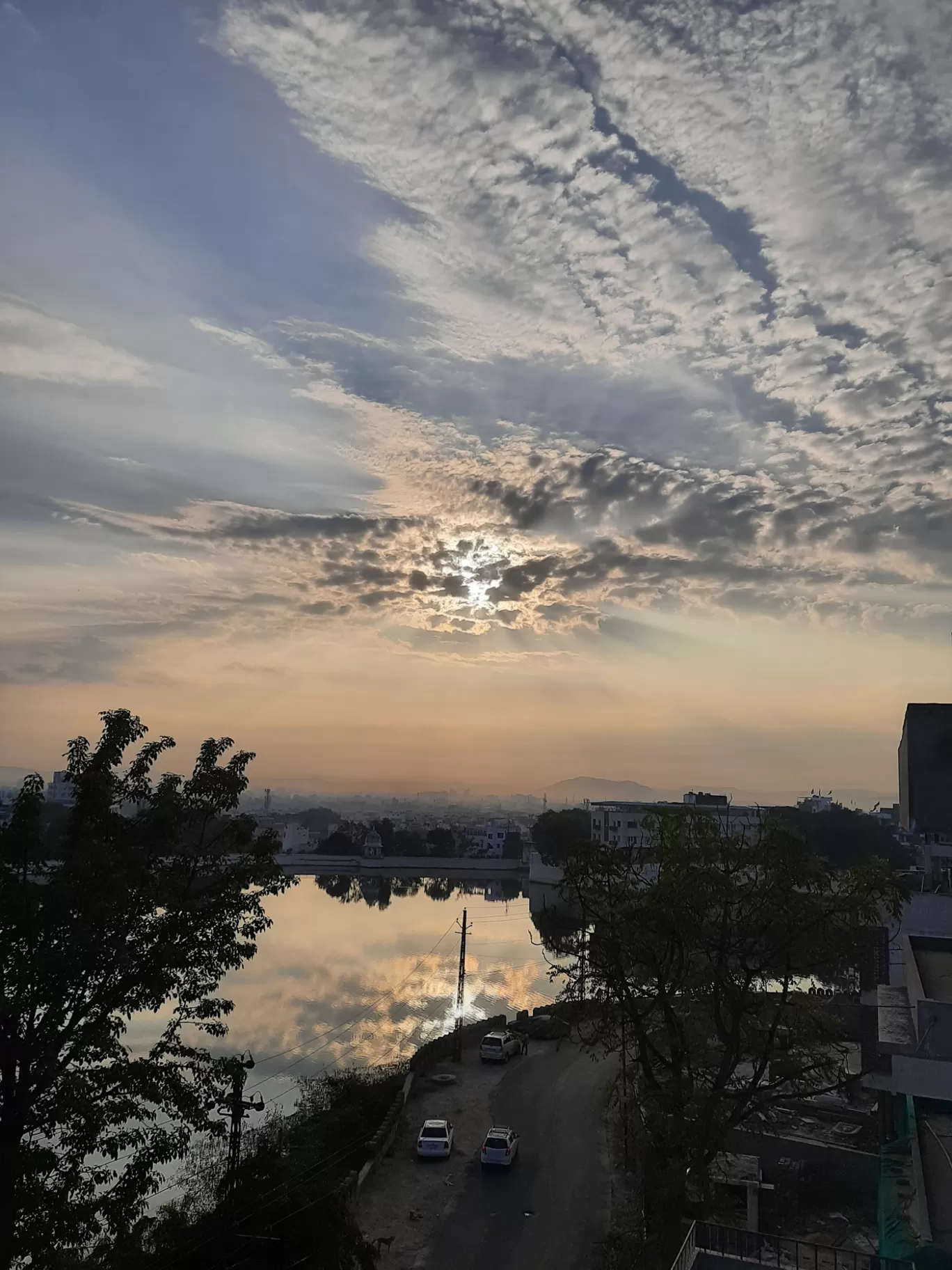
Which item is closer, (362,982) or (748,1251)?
(748,1251)

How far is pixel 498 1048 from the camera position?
96.5ft

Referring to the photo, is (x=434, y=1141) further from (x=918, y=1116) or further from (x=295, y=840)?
(x=295, y=840)

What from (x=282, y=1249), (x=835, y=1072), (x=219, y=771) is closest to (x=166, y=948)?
(x=219, y=771)

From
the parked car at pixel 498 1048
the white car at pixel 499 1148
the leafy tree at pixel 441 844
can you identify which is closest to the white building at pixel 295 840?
the leafy tree at pixel 441 844

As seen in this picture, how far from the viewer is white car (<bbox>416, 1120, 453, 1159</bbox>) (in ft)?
66.2

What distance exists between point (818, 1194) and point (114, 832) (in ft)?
50.7

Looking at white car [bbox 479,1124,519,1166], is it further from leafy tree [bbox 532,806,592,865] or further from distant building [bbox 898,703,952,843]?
leafy tree [bbox 532,806,592,865]

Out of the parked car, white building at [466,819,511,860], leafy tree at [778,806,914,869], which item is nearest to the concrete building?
the parked car

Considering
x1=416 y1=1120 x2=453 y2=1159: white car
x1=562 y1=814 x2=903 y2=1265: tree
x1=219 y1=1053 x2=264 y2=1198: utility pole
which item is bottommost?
x1=416 y1=1120 x2=453 y2=1159: white car

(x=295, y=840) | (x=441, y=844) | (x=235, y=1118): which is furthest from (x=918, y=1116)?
(x=295, y=840)

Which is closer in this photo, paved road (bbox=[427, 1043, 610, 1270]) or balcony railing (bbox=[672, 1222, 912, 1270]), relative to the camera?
balcony railing (bbox=[672, 1222, 912, 1270])

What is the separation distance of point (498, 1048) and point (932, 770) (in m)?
16.4

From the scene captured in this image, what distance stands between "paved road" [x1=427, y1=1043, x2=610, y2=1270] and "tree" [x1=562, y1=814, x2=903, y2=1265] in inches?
185

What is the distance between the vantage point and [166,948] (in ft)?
29.3
